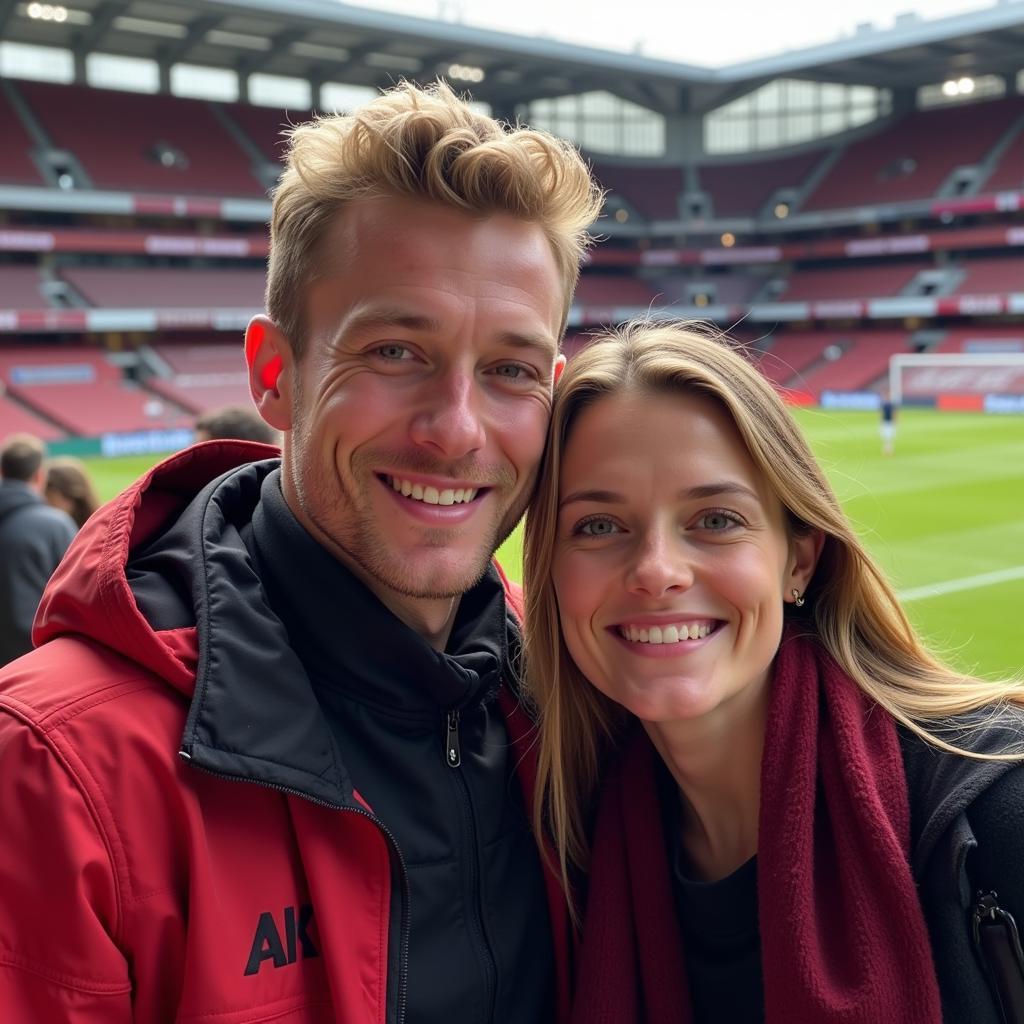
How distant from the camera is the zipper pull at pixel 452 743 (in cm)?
232

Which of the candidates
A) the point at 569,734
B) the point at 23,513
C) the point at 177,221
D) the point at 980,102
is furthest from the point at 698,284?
the point at 569,734

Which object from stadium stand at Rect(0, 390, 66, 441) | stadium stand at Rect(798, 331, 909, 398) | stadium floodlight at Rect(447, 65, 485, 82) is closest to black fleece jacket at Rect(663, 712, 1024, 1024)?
stadium stand at Rect(0, 390, 66, 441)

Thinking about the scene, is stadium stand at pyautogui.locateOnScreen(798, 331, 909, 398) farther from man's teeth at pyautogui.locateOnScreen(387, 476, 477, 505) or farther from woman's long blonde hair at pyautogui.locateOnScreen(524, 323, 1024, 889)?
man's teeth at pyautogui.locateOnScreen(387, 476, 477, 505)

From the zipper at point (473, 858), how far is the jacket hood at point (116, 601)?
0.57 metres

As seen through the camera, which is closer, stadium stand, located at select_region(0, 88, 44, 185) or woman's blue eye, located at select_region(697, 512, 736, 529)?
woman's blue eye, located at select_region(697, 512, 736, 529)

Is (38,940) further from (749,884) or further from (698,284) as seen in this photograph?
(698,284)

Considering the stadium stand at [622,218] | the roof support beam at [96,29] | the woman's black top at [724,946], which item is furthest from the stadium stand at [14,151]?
the woman's black top at [724,946]

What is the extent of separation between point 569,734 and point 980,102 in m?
52.5

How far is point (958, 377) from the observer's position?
36.2 meters

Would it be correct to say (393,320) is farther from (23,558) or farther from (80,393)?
(80,393)

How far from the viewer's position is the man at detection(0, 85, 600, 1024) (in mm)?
1849

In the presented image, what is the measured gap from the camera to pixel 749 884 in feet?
7.75

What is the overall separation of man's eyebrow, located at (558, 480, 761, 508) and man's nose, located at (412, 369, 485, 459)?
0.86 ft

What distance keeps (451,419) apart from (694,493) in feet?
1.79
